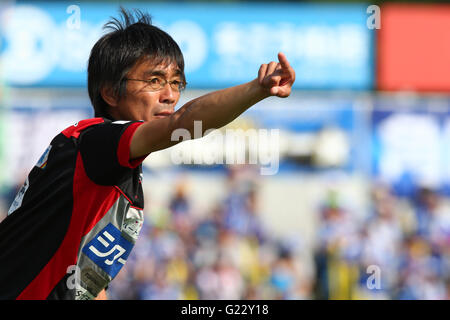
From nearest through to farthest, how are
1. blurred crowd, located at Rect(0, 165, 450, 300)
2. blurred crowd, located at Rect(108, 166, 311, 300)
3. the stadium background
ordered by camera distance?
blurred crowd, located at Rect(108, 166, 311, 300) < blurred crowd, located at Rect(0, 165, 450, 300) < the stadium background

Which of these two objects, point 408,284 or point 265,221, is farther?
point 265,221

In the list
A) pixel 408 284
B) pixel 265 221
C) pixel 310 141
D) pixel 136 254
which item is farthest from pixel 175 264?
pixel 310 141

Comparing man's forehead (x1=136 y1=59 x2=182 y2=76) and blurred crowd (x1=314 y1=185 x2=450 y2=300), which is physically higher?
man's forehead (x1=136 y1=59 x2=182 y2=76)

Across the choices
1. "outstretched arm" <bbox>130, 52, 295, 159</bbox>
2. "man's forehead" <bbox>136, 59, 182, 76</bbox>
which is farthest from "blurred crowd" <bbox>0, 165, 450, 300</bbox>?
"outstretched arm" <bbox>130, 52, 295, 159</bbox>

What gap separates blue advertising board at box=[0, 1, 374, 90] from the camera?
1504cm

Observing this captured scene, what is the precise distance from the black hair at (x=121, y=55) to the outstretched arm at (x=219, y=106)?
0.64 meters

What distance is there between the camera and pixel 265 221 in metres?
12.8

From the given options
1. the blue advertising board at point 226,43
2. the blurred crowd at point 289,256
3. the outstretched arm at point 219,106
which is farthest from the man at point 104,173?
the blue advertising board at point 226,43

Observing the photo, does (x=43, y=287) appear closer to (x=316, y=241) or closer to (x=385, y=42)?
(x=316, y=241)

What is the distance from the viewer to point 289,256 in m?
10.6

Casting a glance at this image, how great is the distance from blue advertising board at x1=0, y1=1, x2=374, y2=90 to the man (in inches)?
464

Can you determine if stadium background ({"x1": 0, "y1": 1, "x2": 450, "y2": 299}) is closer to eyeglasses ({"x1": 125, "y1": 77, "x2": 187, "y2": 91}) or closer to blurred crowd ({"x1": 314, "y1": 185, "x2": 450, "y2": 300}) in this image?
blurred crowd ({"x1": 314, "y1": 185, "x2": 450, "y2": 300})

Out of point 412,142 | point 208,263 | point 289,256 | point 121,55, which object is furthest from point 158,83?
point 412,142

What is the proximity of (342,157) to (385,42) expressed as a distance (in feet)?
11.0
